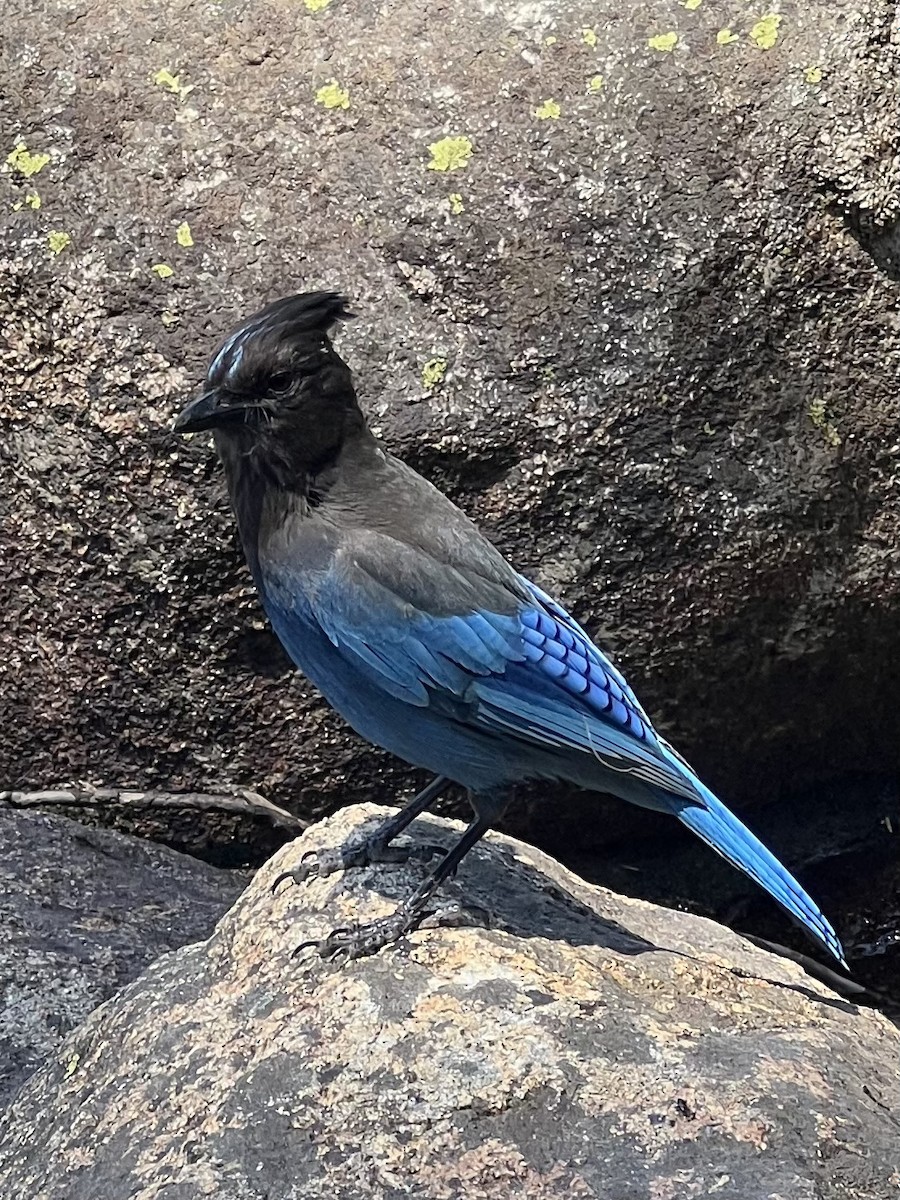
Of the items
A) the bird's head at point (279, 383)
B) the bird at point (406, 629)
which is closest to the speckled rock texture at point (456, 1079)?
the bird at point (406, 629)

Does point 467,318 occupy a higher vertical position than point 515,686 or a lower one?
higher

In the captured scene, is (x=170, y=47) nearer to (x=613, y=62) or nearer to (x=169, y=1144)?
(x=613, y=62)

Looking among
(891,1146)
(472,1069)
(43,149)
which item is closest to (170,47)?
(43,149)

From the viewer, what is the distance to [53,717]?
498 cm

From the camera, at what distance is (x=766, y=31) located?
4.98 meters

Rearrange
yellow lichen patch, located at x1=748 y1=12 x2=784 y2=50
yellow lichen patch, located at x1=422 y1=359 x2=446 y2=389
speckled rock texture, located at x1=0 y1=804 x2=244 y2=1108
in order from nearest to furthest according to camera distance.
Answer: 1. speckled rock texture, located at x1=0 y1=804 x2=244 y2=1108
2. yellow lichen patch, located at x1=422 y1=359 x2=446 y2=389
3. yellow lichen patch, located at x1=748 y1=12 x2=784 y2=50

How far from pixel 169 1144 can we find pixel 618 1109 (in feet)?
2.79

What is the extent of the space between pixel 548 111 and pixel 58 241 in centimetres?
154

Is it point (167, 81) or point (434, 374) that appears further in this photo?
point (167, 81)

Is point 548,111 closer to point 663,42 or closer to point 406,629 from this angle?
point 663,42

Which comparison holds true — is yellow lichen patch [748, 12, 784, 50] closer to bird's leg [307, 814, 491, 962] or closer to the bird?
the bird

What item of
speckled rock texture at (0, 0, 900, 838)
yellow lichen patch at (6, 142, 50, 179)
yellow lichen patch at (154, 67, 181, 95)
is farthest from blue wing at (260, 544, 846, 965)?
yellow lichen patch at (154, 67, 181, 95)

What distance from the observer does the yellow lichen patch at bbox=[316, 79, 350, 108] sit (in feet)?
16.3

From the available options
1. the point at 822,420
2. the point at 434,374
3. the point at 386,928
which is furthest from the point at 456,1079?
the point at 822,420
